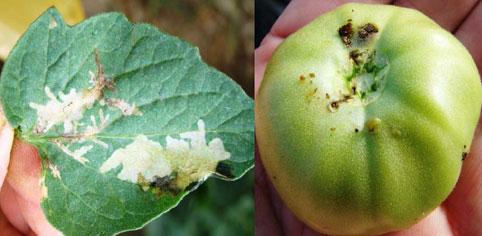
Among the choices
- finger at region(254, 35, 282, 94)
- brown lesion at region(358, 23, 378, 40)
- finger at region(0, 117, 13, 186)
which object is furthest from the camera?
Result: finger at region(254, 35, 282, 94)

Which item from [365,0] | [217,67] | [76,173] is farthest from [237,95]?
[365,0]

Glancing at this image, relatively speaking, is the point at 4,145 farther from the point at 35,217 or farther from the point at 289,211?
the point at 289,211

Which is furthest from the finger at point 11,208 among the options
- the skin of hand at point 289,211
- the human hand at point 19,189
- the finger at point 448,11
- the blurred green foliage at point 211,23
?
the finger at point 448,11

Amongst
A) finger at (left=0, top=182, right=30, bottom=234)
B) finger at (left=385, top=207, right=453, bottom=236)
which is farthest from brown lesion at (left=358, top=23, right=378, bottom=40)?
finger at (left=0, top=182, right=30, bottom=234)

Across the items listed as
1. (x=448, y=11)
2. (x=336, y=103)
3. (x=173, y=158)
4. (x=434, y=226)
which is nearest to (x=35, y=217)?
(x=173, y=158)

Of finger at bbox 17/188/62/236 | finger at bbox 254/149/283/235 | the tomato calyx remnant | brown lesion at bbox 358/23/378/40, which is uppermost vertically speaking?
brown lesion at bbox 358/23/378/40

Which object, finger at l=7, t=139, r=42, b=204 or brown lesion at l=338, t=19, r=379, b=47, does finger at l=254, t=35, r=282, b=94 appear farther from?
finger at l=7, t=139, r=42, b=204
